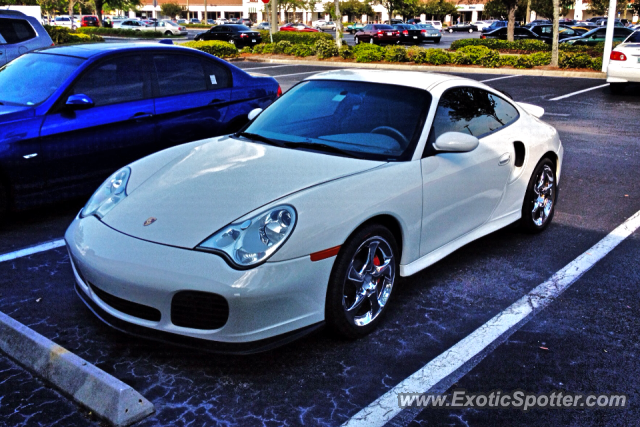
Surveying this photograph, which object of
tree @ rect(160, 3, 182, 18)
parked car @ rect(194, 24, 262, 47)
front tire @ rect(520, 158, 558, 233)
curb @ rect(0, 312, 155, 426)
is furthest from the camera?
tree @ rect(160, 3, 182, 18)

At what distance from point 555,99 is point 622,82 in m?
1.51

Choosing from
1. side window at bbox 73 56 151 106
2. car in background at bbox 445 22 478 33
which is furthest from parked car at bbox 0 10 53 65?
car in background at bbox 445 22 478 33

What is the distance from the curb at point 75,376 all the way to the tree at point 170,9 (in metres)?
111

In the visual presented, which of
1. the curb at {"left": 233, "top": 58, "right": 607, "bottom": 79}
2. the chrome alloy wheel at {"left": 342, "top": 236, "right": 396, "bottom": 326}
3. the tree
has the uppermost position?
the tree

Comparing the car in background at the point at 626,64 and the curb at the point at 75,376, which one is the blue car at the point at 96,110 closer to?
the curb at the point at 75,376

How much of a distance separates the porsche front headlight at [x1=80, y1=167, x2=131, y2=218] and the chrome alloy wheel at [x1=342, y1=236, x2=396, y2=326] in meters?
1.46

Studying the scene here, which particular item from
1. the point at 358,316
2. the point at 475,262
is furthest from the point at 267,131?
the point at 475,262

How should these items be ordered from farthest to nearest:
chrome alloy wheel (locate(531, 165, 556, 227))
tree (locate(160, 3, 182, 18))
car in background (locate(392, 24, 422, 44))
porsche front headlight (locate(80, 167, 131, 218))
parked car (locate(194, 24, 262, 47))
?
tree (locate(160, 3, 182, 18)), car in background (locate(392, 24, 422, 44)), parked car (locate(194, 24, 262, 47)), chrome alloy wheel (locate(531, 165, 556, 227)), porsche front headlight (locate(80, 167, 131, 218))

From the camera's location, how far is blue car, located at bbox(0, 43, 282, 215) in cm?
558

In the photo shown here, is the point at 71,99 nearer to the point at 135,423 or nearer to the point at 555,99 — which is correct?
the point at 135,423

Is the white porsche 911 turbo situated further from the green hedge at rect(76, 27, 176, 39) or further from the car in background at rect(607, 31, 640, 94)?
the green hedge at rect(76, 27, 176, 39)

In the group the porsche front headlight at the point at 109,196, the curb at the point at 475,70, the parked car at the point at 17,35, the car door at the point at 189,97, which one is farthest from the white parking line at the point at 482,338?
the curb at the point at 475,70

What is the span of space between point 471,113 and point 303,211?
1994 mm

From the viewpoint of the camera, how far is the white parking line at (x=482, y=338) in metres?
3.16
